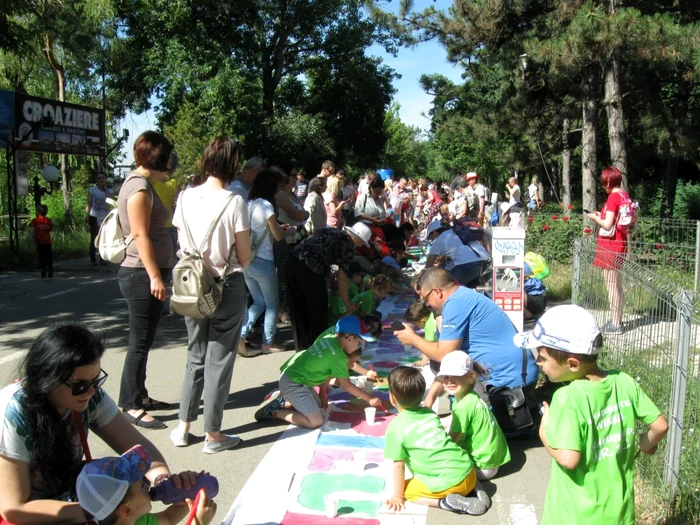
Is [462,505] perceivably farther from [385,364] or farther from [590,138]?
[590,138]

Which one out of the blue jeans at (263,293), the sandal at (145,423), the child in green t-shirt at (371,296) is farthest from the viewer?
the child in green t-shirt at (371,296)

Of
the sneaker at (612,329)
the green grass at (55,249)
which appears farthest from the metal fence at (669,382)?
the green grass at (55,249)

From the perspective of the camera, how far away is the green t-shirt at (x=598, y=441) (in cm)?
254

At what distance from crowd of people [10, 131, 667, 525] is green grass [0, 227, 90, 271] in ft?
24.6

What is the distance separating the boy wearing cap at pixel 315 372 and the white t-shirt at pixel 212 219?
97 cm

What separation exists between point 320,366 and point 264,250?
180cm

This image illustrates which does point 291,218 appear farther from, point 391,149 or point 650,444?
point 391,149

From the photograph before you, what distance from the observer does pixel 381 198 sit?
12141 millimetres

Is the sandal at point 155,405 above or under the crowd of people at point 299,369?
under

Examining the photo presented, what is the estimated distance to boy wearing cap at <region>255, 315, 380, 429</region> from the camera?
16.0 ft

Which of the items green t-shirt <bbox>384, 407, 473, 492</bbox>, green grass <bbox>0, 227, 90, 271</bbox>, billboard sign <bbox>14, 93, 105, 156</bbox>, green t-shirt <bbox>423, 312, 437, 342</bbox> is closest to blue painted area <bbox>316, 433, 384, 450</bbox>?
green t-shirt <bbox>384, 407, 473, 492</bbox>

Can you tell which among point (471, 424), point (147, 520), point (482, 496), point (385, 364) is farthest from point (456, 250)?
point (147, 520)

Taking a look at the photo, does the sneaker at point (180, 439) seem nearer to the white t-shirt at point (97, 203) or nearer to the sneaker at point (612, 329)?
the sneaker at point (612, 329)

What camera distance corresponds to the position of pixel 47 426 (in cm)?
245
